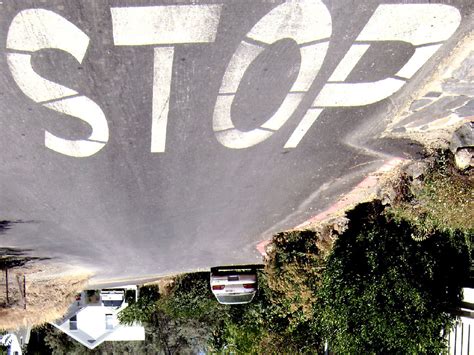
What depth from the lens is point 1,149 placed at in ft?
22.0

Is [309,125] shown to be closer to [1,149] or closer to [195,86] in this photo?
[195,86]

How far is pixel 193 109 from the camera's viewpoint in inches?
252

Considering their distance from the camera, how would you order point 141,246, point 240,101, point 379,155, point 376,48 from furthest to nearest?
point 141,246 → point 379,155 → point 240,101 → point 376,48

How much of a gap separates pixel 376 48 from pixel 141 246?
558cm

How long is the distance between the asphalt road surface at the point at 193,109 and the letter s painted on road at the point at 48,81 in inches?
0.6

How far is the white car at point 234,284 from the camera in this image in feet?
33.5

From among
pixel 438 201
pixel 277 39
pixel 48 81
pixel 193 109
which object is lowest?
pixel 438 201

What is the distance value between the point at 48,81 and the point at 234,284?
598 cm

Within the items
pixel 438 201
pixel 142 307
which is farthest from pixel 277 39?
pixel 142 307

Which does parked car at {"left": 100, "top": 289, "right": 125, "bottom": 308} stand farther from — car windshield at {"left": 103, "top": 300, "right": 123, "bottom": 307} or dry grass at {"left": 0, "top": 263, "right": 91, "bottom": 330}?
dry grass at {"left": 0, "top": 263, "right": 91, "bottom": 330}

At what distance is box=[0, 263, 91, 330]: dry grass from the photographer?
933 centimetres

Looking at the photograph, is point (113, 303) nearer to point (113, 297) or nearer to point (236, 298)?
point (113, 297)

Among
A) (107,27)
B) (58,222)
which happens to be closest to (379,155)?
(107,27)

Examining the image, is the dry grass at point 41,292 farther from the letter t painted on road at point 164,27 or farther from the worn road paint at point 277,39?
the letter t painted on road at point 164,27
